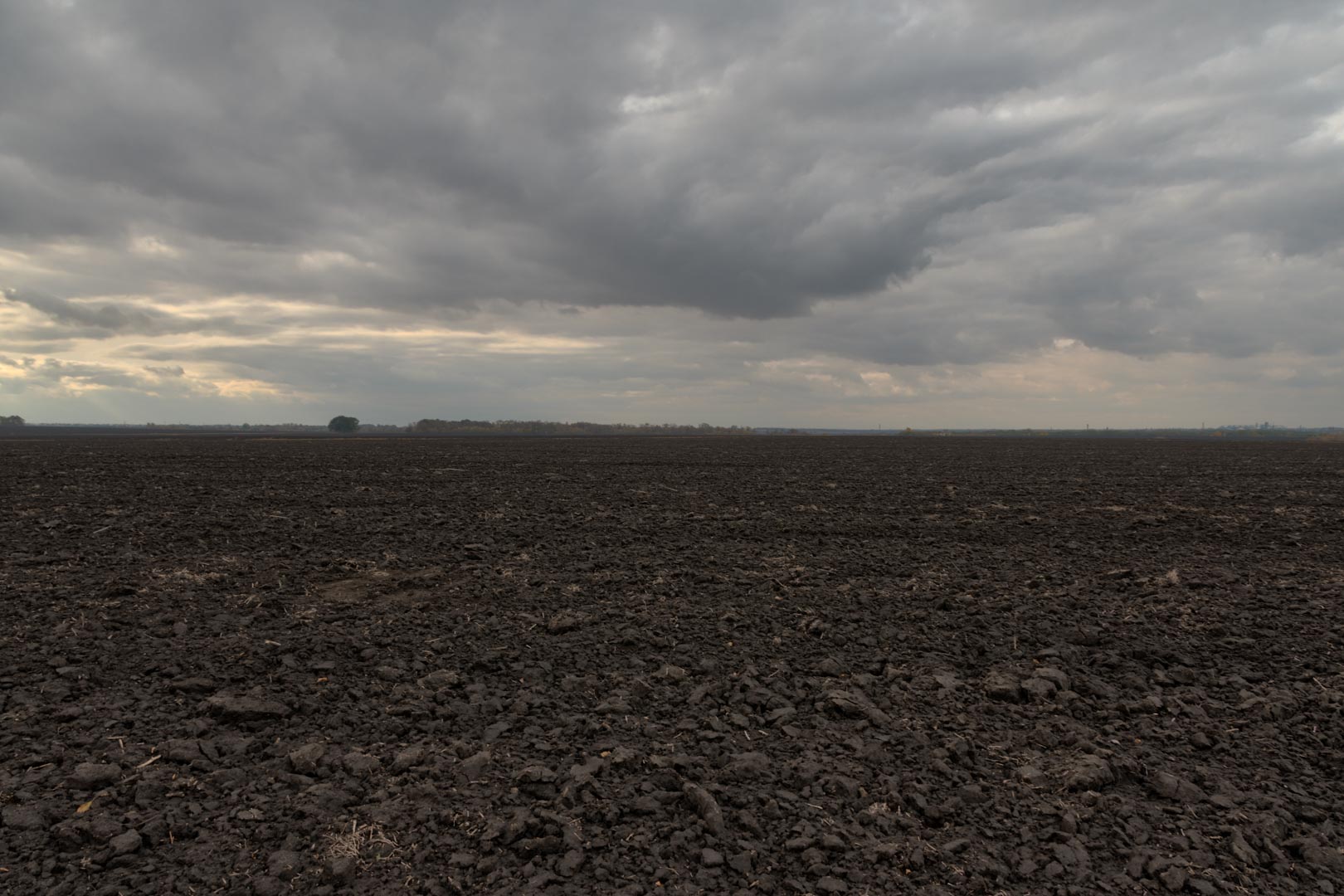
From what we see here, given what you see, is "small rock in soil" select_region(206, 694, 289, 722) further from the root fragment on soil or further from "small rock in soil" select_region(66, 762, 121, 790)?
the root fragment on soil

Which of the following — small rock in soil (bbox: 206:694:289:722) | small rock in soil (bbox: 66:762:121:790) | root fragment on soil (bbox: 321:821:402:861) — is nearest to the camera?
root fragment on soil (bbox: 321:821:402:861)

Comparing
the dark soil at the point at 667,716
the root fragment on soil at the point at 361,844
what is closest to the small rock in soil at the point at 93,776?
the dark soil at the point at 667,716

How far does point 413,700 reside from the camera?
600 cm

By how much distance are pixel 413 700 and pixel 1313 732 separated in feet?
23.4

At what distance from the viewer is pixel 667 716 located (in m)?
5.80

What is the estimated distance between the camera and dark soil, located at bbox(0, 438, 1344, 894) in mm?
3928

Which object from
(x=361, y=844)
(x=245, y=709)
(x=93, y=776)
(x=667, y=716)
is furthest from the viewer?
(x=667, y=716)

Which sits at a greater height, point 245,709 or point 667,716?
point 245,709

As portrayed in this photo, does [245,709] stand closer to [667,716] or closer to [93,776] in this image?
[93,776]

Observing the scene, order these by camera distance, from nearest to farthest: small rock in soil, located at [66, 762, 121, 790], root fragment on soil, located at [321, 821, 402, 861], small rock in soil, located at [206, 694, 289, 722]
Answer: root fragment on soil, located at [321, 821, 402, 861], small rock in soil, located at [66, 762, 121, 790], small rock in soil, located at [206, 694, 289, 722]

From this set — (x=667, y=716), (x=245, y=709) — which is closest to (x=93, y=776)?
(x=245, y=709)

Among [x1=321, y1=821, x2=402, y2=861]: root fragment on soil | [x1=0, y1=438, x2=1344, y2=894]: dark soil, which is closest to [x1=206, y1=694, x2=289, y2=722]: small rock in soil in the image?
[x1=0, y1=438, x2=1344, y2=894]: dark soil

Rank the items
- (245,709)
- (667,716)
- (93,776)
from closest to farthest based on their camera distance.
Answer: (93,776) < (245,709) < (667,716)

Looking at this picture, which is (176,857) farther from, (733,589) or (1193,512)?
(1193,512)
